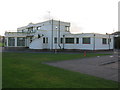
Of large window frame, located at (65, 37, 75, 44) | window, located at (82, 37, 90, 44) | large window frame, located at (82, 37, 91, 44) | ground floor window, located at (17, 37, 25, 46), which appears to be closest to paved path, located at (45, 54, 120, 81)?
large window frame, located at (82, 37, 91, 44)

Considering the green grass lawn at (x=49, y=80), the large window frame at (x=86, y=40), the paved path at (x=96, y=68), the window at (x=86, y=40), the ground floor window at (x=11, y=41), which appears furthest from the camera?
the ground floor window at (x=11, y=41)

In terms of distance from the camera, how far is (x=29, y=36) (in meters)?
35.1

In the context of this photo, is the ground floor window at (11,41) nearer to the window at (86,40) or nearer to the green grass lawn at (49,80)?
the window at (86,40)

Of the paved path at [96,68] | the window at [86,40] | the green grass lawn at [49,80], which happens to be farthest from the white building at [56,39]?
the green grass lawn at [49,80]

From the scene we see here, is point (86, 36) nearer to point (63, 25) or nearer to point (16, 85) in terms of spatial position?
point (63, 25)

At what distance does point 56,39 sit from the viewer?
3481cm

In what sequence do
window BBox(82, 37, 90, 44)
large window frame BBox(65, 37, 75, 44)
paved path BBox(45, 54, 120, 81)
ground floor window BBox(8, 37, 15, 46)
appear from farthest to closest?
1. large window frame BBox(65, 37, 75, 44)
2. ground floor window BBox(8, 37, 15, 46)
3. window BBox(82, 37, 90, 44)
4. paved path BBox(45, 54, 120, 81)

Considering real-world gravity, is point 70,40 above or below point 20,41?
above

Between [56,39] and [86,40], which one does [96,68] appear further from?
[56,39]

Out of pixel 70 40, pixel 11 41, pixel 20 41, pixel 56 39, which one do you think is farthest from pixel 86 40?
pixel 11 41

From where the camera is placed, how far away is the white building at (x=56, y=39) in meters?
32.4

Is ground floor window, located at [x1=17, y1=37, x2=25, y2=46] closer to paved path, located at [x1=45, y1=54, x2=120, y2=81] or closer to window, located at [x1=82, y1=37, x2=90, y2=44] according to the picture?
window, located at [x1=82, y1=37, x2=90, y2=44]

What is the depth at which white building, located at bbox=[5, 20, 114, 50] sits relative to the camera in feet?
106

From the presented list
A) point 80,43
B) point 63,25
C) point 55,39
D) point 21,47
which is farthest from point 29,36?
point 80,43
